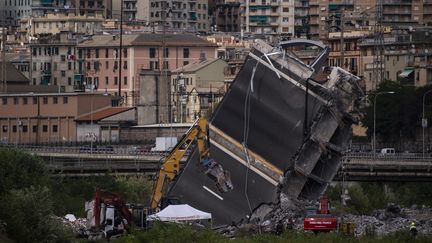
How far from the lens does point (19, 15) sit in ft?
594

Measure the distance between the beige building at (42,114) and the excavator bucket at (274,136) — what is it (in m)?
49.0

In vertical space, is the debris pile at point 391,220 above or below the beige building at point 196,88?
above

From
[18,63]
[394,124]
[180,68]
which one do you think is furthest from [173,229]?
[18,63]

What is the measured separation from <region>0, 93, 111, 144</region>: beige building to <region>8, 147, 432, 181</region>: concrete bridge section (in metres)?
24.4

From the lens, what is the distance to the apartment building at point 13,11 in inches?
7028

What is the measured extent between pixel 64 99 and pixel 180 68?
58.0 ft

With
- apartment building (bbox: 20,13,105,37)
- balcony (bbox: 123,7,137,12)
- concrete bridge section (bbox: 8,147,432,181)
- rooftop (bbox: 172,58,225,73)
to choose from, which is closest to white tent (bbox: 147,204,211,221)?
concrete bridge section (bbox: 8,147,432,181)

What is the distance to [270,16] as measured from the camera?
166 m

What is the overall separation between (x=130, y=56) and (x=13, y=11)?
152 ft

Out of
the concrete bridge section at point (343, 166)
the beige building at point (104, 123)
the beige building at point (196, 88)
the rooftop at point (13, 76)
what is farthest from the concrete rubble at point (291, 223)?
the rooftop at point (13, 76)

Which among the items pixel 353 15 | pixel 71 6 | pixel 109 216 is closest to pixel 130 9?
pixel 71 6

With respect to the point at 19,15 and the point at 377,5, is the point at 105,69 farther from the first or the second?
the point at 19,15

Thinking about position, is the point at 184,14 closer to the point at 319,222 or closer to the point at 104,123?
the point at 104,123

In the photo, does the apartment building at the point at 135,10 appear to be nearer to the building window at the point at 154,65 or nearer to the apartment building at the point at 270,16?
the apartment building at the point at 270,16
